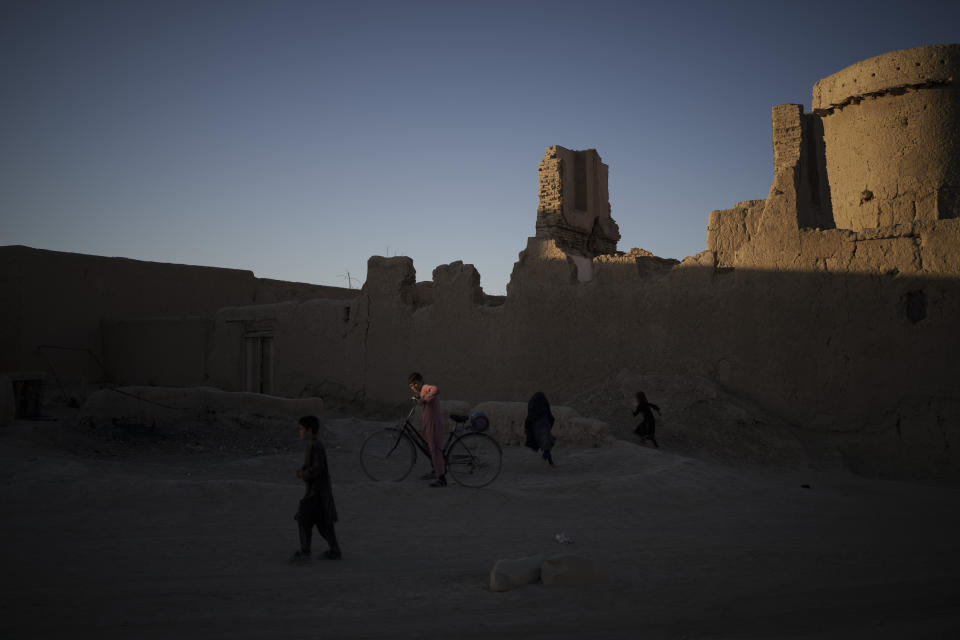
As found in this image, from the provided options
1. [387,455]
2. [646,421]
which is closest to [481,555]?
[387,455]

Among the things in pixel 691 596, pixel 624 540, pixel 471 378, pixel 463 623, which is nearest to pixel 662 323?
pixel 471 378

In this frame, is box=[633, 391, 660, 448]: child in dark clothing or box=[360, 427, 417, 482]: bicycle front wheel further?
box=[633, 391, 660, 448]: child in dark clothing

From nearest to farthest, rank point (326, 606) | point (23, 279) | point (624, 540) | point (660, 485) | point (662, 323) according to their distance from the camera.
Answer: point (326, 606), point (624, 540), point (660, 485), point (662, 323), point (23, 279)

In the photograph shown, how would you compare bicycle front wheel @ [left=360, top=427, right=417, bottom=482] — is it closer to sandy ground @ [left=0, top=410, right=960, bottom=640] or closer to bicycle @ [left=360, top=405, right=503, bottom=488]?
bicycle @ [left=360, top=405, right=503, bottom=488]

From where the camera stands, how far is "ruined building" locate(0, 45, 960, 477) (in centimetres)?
820

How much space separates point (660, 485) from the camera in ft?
22.3

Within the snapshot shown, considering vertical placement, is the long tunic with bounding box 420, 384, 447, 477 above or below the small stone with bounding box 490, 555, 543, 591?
above

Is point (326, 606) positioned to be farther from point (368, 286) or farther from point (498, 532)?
point (368, 286)

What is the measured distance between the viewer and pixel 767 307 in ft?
29.9

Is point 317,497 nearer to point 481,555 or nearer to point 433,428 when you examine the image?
point 481,555

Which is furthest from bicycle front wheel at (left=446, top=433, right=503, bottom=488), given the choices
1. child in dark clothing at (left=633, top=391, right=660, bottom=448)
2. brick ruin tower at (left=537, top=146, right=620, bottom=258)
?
brick ruin tower at (left=537, top=146, right=620, bottom=258)

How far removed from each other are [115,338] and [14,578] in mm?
16980

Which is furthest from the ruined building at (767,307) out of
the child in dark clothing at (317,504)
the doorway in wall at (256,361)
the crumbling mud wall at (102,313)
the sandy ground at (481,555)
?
the child in dark clothing at (317,504)

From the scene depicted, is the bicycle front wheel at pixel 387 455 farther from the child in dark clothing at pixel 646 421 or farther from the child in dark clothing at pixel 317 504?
the child in dark clothing at pixel 646 421
